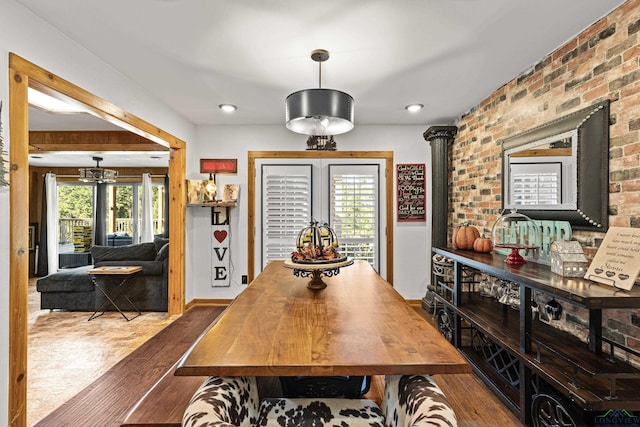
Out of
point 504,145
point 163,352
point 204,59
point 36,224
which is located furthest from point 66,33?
point 36,224

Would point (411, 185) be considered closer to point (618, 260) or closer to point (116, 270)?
point (618, 260)

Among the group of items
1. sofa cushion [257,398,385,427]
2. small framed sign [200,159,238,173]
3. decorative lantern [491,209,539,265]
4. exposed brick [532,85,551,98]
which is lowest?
sofa cushion [257,398,385,427]

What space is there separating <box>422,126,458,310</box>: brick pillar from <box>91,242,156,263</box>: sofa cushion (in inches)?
145

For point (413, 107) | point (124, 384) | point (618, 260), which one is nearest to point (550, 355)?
point (618, 260)

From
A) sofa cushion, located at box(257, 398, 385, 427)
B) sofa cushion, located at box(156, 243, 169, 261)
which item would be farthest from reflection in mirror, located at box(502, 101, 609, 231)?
sofa cushion, located at box(156, 243, 169, 261)

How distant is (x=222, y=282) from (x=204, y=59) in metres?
2.96

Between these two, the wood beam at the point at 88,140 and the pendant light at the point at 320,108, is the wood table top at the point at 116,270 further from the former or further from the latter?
the pendant light at the point at 320,108

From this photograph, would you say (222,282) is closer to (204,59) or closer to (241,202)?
(241,202)

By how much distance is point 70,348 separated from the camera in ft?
10.5

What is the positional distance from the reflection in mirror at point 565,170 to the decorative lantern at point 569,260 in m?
0.26

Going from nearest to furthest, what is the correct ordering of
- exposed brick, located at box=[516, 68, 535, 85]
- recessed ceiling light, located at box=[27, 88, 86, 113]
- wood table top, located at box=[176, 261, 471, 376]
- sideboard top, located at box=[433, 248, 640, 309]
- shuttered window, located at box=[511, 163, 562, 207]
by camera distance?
wood table top, located at box=[176, 261, 471, 376] < sideboard top, located at box=[433, 248, 640, 309] < shuttered window, located at box=[511, 163, 562, 207] < exposed brick, located at box=[516, 68, 535, 85] < recessed ceiling light, located at box=[27, 88, 86, 113]

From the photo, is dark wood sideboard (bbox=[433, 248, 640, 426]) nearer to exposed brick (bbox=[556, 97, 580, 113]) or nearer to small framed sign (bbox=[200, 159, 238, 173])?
exposed brick (bbox=[556, 97, 580, 113])

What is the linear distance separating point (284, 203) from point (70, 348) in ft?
8.98

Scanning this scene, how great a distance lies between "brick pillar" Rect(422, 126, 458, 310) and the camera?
4.18 meters
